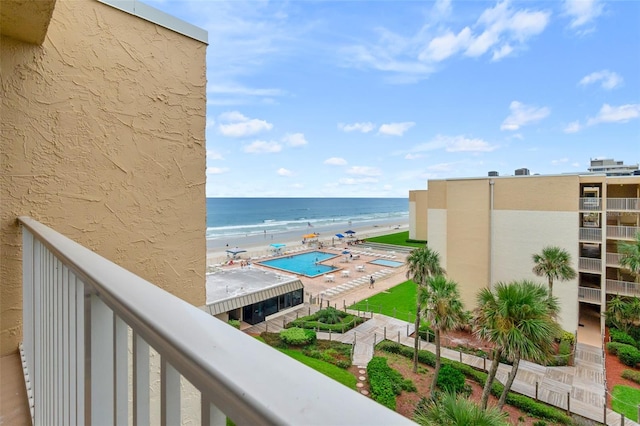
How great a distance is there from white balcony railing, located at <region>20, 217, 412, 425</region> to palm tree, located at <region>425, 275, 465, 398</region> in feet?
31.7

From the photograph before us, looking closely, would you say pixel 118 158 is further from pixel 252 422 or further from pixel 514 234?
pixel 514 234

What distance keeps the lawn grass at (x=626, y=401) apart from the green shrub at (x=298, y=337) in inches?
345

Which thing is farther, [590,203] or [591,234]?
[591,234]

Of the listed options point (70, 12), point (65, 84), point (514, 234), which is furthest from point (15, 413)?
point (514, 234)

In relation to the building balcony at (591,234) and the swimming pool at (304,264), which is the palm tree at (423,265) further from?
the swimming pool at (304,264)

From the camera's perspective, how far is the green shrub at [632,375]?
32.5 feet

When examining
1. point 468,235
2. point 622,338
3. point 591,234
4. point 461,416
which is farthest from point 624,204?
point 461,416

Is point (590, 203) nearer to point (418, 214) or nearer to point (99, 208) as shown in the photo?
point (99, 208)

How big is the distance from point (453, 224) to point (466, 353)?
260 inches

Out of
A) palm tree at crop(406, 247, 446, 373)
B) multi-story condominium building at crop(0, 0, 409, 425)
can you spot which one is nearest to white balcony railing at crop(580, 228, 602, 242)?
palm tree at crop(406, 247, 446, 373)

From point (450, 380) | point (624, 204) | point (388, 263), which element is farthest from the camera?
point (388, 263)

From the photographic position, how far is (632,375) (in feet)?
33.0

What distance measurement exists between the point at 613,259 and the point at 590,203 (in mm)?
2608

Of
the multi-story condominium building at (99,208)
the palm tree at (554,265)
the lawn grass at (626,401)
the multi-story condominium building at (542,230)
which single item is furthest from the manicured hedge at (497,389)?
the multi-story condominium building at (99,208)
